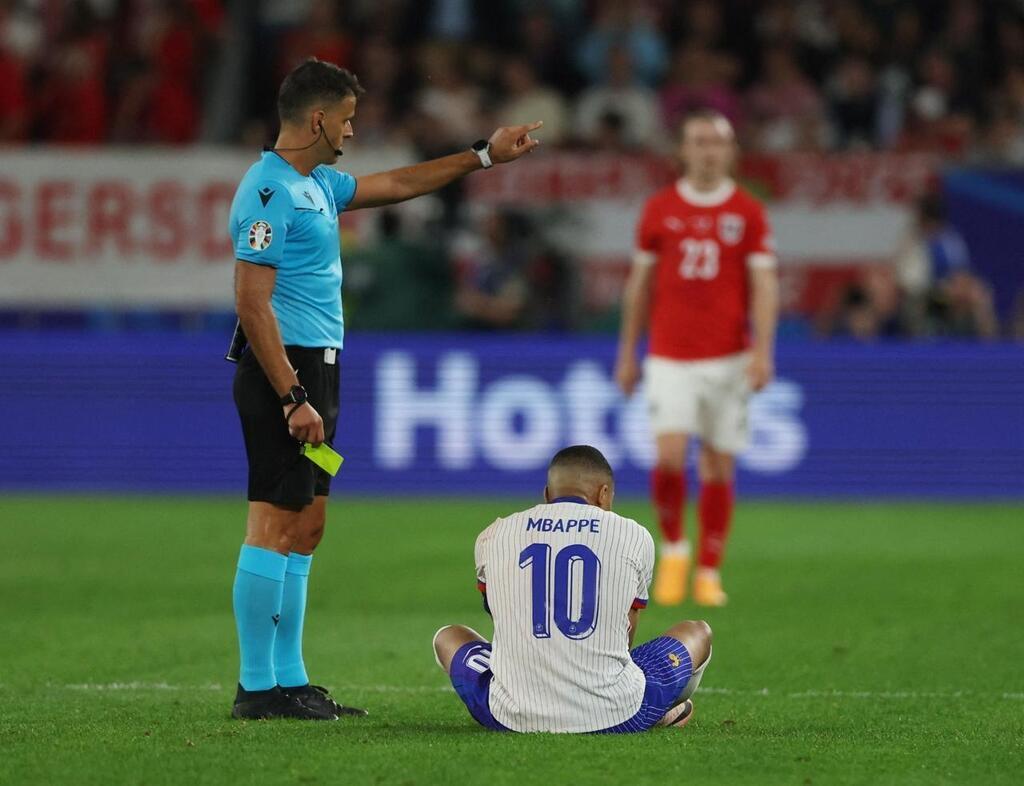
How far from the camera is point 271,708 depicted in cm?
655

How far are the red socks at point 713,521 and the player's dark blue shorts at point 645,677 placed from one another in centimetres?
387

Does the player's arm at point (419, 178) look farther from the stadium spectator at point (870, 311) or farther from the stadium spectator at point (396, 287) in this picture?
the stadium spectator at point (870, 311)

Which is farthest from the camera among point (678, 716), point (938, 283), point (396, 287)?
point (938, 283)

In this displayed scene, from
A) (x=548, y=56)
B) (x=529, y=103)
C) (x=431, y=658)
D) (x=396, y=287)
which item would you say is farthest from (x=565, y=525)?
(x=548, y=56)

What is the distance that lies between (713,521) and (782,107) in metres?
8.61

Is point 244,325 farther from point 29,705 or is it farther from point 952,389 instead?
point 952,389

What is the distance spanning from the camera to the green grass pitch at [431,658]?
571cm

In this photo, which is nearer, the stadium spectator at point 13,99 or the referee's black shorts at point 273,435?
the referee's black shorts at point 273,435

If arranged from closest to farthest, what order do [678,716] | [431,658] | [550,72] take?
[678,716]
[431,658]
[550,72]

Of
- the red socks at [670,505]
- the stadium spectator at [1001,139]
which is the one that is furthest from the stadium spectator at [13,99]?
the red socks at [670,505]

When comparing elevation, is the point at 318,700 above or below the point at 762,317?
below

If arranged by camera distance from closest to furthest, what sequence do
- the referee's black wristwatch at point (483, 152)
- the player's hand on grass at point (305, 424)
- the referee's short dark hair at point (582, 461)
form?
the referee's short dark hair at point (582, 461), the player's hand on grass at point (305, 424), the referee's black wristwatch at point (483, 152)

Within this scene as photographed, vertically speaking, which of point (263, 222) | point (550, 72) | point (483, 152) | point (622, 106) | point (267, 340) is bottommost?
point (267, 340)

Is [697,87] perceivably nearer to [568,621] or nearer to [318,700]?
[318,700]
